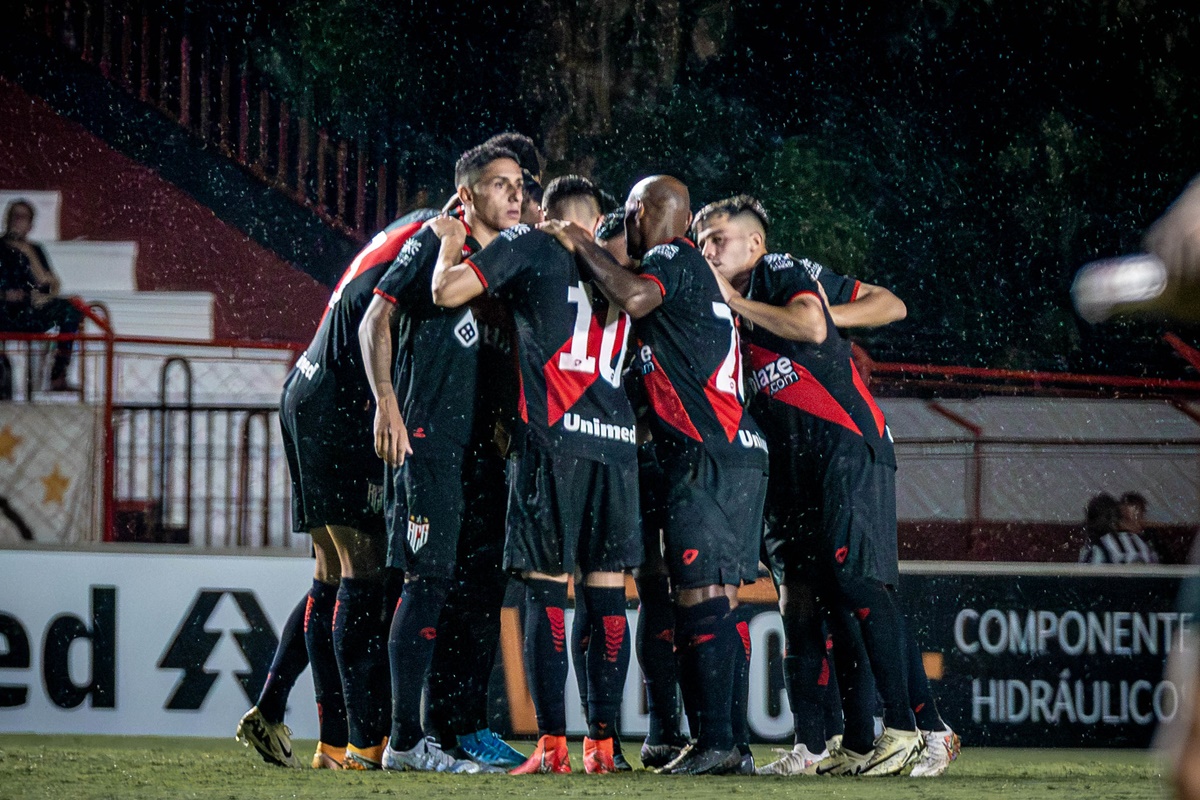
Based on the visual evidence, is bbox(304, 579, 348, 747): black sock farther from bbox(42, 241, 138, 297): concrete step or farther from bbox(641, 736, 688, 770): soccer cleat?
bbox(42, 241, 138, 297): concrete step

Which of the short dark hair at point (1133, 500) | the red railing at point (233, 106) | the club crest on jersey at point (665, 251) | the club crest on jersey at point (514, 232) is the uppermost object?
the red railing at point (233, 106)

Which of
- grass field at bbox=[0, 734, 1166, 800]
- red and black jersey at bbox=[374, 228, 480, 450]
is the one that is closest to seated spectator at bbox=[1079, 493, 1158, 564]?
grass field at bbox=[0, 734, 1166, 800]

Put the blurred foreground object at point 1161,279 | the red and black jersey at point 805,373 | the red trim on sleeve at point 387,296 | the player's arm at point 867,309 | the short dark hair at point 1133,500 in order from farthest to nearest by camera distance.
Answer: the short dark hair at point 1133,500 < the player's arm at point 867,309 < the red and black jersey at point 805,373 < the red trim on sleeve at point 387,296 < the blurred foreground object at point 1161,279

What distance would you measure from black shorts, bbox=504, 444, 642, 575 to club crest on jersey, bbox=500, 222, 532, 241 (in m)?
0.64

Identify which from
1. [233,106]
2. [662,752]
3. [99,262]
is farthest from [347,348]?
[99,262]

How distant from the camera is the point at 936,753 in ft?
15.8

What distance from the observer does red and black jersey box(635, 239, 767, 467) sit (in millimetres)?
4570

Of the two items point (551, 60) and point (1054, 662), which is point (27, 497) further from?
point (551, 60)

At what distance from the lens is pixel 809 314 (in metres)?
4.77

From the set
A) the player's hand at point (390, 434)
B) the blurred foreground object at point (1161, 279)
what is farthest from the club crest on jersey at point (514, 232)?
the blurred foreground object at point (1161, 279)

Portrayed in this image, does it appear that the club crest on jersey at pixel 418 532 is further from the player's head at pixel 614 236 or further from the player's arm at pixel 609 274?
the player's head at pixel 614 236

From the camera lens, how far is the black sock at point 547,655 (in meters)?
4.43

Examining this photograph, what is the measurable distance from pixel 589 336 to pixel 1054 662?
2.80 meters

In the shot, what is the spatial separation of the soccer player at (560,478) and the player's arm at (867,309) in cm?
90
